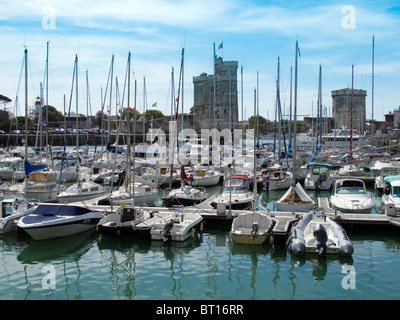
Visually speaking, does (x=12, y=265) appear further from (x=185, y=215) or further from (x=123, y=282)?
(x=185, y=215)

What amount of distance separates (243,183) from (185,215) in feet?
22.7

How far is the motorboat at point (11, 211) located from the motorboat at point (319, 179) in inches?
807

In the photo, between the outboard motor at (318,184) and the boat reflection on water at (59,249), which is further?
the outboard motor at (318,184)

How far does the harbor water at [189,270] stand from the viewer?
12.3 m

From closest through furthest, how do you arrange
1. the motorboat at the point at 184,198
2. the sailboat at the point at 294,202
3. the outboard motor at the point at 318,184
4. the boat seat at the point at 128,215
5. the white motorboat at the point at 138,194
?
the boat seat at the point at 128,215 < the sailboat at the point at 294,202 < the white motorboat at the point at 138,194 < the motorboat at the point at 184,198 < the outboard motor at the point at 318,184

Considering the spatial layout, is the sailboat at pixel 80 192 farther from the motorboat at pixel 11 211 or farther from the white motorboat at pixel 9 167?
the white motorboat at pixel 9 167

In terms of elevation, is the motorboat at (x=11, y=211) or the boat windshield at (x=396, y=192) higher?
the boat windshield at (x=396, y=192)

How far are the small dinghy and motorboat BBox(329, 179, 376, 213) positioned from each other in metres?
3.71

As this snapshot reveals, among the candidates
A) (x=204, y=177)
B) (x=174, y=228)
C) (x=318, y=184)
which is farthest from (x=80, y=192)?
(x=318, y=184)

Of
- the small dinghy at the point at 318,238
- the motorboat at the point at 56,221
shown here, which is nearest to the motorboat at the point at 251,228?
A: the small dinghy at the point at 318,238

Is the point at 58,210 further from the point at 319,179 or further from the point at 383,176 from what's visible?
the point at 383,176

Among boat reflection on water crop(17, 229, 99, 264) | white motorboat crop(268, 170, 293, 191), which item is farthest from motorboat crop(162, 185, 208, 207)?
white motorboat crop(268, 170, 293, 191)

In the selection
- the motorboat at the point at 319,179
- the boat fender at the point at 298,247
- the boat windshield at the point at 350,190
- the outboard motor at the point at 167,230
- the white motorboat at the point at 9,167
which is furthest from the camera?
the white motorboat at the point at 9,167

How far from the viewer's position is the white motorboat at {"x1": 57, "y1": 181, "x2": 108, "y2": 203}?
24.7 metres
